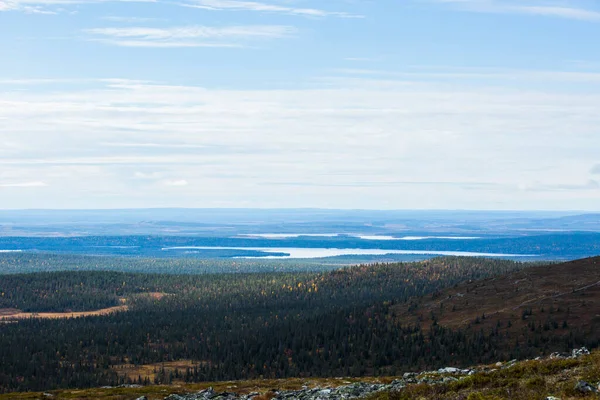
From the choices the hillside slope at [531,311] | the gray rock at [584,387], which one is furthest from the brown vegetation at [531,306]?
the gray rock at [584,387]

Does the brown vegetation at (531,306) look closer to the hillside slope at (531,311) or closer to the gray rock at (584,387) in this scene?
the hillside slope at (531,311)

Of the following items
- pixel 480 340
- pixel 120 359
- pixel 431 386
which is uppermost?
pixel 431 386

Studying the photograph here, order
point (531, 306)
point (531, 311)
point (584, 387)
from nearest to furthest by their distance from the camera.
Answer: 1. point (584, 387)
2. point (531, 311)
3. point (531, 306)

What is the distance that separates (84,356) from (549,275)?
135m

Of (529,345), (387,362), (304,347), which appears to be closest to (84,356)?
(304,347)

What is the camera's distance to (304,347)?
583ft

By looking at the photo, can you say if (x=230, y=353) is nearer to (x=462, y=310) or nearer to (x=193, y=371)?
(x=193, y=371)

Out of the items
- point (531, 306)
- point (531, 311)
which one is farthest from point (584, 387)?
point (531, 306)

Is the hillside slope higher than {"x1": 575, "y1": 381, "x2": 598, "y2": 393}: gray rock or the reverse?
the reverse

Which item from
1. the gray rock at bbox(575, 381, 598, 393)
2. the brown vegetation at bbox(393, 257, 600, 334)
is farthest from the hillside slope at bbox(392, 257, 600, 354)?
the gray rock at bbox(575, 381, 598, 393)

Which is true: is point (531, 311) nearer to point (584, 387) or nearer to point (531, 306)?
point (531, 306)

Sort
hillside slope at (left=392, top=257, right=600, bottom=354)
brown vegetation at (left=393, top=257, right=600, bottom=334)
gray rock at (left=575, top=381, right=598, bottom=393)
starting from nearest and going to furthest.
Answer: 1. gray rock at (left=575, top=381, right=598, bottom=393)
2. hillside slope at (left=392, top=257, right=600, bottom=354)
3. brown vegetation at (left=393, top=257, right=600, bottom=334)

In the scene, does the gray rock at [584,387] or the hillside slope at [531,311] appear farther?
the hillside slope at [531,311]

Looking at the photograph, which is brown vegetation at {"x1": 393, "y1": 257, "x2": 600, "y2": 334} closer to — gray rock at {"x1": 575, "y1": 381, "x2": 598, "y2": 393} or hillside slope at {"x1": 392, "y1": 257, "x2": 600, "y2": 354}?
hillside slope at {"x1": 392, "y1": 257, "x2": 600, "y2": 354}
